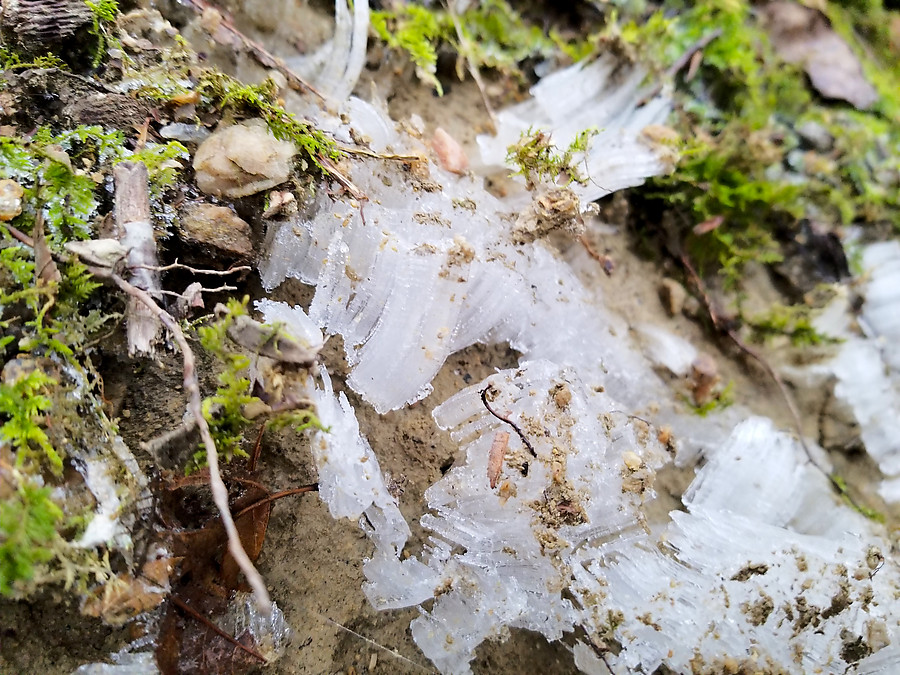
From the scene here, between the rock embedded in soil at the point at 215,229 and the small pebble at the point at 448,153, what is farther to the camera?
the small pebble at the point at 448,153

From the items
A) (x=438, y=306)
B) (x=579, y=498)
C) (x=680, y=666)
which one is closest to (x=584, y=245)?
(x=438, y=306)

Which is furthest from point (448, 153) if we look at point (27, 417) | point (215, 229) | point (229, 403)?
point (27, 417)

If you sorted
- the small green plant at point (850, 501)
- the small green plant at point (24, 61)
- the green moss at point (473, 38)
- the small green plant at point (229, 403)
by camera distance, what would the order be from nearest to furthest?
the small green plant at point (229, 403) < the small green plant at point (24, 61) < the small green plant at point (850, 501) < the green moss at point (473, 38)

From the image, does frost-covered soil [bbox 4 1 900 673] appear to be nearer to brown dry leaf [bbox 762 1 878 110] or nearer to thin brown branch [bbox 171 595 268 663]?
thin brown branch [bbox 171 595 268 663]

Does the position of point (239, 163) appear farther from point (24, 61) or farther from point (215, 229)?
point (24, 61)

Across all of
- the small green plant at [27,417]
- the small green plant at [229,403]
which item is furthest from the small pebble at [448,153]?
the small green plant at [27,417]

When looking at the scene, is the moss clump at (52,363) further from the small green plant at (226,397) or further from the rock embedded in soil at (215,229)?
the small green plant at (226,397)

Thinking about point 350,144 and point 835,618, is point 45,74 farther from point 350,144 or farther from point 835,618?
point 835,618
